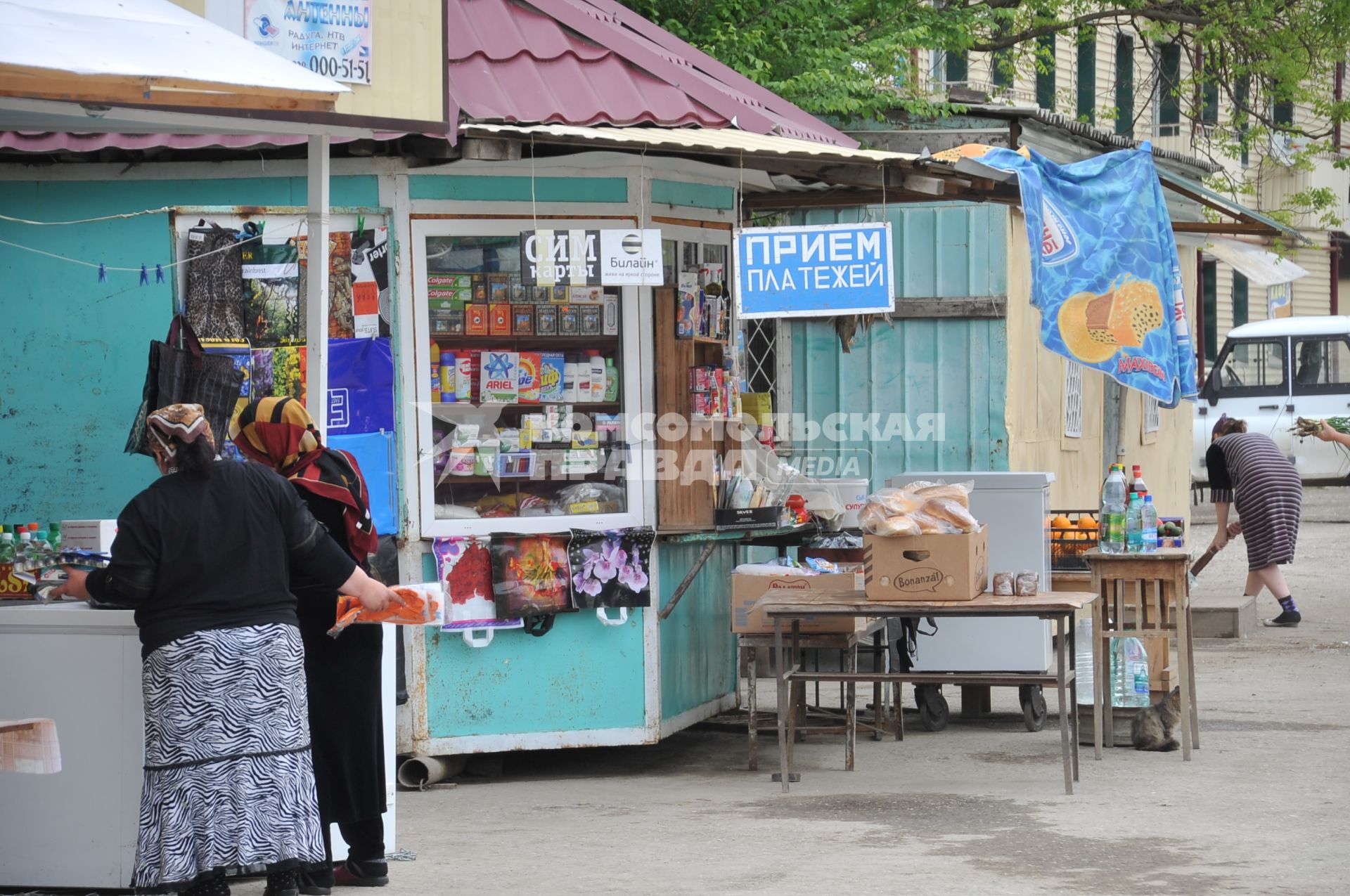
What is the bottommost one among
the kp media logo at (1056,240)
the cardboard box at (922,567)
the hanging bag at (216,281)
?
the cardboard box at (922,567)

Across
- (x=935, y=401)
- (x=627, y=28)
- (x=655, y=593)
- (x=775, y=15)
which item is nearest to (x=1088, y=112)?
(x=775, y=15)

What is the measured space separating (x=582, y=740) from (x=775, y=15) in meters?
7.26

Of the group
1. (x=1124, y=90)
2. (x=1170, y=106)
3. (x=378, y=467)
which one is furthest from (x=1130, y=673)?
(x=1170, y=106)

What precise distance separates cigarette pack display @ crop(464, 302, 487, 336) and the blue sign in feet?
4.16

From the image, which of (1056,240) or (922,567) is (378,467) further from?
(1056,240)

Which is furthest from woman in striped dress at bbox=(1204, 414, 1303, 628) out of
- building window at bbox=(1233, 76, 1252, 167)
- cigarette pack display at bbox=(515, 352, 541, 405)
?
cigarette pack display at bbox=(515, 352, 541, 405)

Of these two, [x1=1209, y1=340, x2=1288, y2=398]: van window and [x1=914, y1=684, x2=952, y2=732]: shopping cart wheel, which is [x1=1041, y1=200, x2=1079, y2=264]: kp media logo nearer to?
[x1=914, y1=684, x2=952, y2=732]: shopping cart wheel

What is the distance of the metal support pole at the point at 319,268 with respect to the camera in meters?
6.18

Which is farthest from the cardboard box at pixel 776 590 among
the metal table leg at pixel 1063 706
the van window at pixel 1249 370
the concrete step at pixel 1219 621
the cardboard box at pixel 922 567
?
the van window at pixel 1249 370

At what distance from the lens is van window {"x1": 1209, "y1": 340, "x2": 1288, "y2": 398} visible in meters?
24.1

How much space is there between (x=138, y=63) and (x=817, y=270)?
139 inches

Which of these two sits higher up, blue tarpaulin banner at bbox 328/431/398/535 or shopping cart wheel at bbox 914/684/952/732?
blue tarpaulin banner at bbox 328/431/398/535

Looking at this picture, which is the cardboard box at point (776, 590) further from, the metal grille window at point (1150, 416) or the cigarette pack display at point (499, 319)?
the metal grille window at point (1150, 416)

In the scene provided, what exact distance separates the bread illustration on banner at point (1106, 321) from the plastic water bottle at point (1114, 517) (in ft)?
2.59
